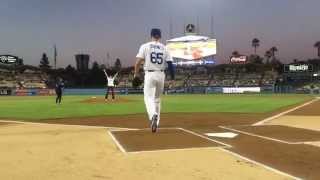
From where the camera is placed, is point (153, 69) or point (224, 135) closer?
point (224, 135)

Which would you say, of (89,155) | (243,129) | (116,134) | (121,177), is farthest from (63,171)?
(243,129)

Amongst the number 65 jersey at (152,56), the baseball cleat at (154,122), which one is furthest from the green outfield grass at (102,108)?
the number 65 jersey at (152,56)

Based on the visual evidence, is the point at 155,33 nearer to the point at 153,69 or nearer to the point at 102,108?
the point at 153,69

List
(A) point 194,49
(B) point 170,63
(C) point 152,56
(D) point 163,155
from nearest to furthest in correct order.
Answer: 1. (D) point 163,155
2. (C) point 152,56
3. (B) point 170,63
4. (A) point 194,49

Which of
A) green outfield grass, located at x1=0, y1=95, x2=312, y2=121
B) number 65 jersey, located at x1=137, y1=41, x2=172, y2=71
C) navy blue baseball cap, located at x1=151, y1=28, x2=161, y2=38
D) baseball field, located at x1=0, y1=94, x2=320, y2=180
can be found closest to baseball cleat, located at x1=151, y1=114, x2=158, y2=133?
baseball field, located at x1=0, y1=94, x2=320, y2=180

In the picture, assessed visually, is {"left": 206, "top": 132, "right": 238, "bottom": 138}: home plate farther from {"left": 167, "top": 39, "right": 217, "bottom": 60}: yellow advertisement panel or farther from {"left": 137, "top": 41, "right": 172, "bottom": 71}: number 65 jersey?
{"left": 167, "top": 39, "right": 217, "bottom": 60}: yellow advertisement panel

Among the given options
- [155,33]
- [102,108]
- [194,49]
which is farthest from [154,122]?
[194,49]

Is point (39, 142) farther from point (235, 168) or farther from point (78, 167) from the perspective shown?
point (235, 168)

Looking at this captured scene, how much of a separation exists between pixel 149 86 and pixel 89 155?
3304mm

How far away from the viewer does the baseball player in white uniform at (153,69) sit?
1130cm

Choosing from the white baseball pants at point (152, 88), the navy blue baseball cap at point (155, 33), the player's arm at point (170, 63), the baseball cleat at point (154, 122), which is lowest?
the baseball cleat at point (154, 122)

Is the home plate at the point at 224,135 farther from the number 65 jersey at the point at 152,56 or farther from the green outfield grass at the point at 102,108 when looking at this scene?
the green outfield grass at the point at 102,108

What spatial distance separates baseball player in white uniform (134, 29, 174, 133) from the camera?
445 inches

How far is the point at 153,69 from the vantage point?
11.3 m
